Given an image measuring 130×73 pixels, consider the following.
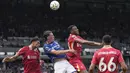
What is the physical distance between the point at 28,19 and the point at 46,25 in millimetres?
1796

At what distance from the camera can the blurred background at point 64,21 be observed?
102 ft

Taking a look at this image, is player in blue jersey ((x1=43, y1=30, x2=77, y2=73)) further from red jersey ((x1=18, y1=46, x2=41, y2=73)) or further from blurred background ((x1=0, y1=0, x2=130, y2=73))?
blurred background ((x1=0, y1=0, x2=130, y2=73))

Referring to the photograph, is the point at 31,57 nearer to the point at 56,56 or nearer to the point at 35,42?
the point at 35,42

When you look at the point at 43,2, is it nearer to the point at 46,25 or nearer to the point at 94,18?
the point at 46,25

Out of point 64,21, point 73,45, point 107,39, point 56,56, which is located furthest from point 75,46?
point 64,21

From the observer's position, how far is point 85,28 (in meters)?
35.2

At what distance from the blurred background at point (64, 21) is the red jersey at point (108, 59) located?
21028 mm

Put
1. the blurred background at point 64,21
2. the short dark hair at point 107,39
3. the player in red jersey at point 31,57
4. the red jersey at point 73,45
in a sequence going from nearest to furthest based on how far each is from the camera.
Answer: the short dark hair at point 107,39 → the red jersey at point 73,45 → the player in red jersey at point 31,57 → the blurred background at point 64,21

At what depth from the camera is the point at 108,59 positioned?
25.6 ft

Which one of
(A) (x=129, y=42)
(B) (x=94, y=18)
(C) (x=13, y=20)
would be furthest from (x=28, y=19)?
(A) (x=129, y=42)

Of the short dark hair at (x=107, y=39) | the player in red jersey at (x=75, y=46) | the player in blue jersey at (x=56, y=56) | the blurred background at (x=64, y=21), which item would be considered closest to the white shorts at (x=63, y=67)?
the player in blue jersey at (x=56, y=56)

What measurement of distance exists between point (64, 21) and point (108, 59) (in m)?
27.6

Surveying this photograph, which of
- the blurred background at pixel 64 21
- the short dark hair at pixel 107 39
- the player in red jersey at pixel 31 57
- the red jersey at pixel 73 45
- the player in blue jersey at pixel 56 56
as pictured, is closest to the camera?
the short dark hair at pixel 107 39

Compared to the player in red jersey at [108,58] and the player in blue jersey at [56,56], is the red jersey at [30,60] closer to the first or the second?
the player in blue jersey at [56,56]
